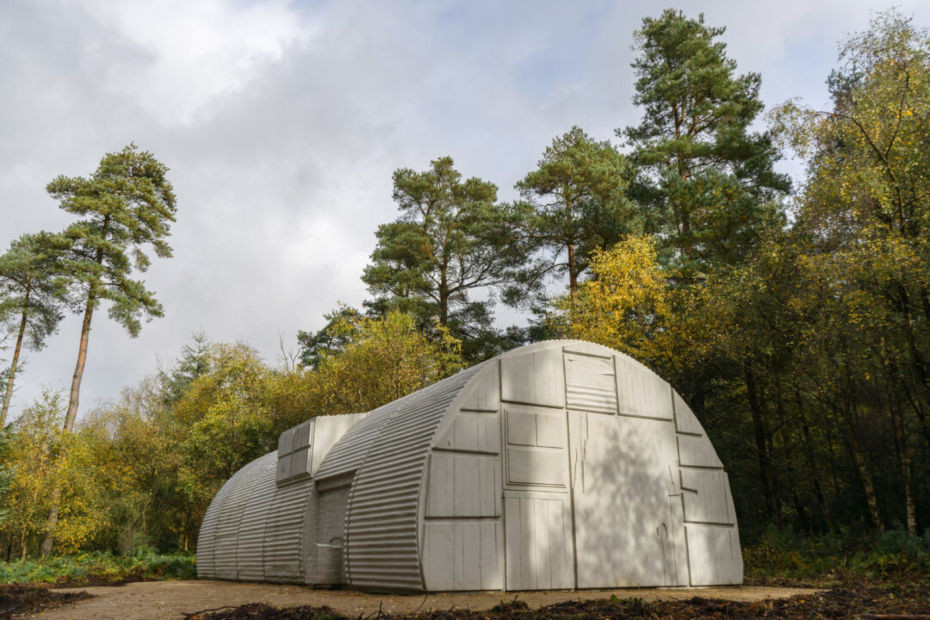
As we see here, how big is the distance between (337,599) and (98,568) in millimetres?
13692

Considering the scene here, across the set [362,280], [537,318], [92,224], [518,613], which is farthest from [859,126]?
[92,224]

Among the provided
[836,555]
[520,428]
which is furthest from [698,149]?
[520,428]

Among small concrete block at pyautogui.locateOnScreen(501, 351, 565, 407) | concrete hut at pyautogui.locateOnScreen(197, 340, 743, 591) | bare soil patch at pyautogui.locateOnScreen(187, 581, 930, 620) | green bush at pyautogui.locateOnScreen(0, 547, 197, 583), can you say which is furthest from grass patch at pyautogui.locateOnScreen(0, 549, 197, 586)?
small concrete block at pyautogui.locateOnScreen(501, 351, 565, 407)

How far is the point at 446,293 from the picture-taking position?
3272 centimetres

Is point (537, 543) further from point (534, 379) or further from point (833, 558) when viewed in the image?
point (833, 558)

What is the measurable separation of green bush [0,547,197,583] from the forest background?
4.45 feet

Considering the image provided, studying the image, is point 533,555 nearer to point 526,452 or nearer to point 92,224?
point 526,452

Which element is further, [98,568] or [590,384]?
[98,568]

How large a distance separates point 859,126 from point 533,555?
11465mm

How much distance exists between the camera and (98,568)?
62.3 ft

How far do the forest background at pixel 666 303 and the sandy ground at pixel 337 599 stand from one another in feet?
17.5

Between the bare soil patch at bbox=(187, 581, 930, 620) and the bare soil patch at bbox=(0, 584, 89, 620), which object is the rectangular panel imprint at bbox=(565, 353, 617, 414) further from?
the bare soil patch at bbox=(0, 584, 89, 620)

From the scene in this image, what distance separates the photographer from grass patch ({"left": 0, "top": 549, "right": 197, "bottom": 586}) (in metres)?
15.7

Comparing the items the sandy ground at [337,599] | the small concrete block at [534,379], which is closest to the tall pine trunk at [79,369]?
the sandy ground at [337,599]
